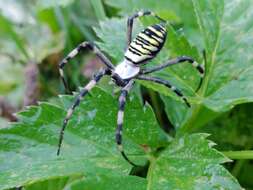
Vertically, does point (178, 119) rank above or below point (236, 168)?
above

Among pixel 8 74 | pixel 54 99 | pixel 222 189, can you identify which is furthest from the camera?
pixel 8 74

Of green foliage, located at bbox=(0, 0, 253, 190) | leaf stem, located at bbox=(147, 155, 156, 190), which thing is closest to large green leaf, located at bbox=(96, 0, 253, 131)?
green foliage, located at bbox=(0, 0, 253, 190)

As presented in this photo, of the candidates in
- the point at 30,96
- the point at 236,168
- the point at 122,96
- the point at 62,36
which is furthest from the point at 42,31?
the point at 236,168

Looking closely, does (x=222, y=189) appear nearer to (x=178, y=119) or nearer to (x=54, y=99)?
(x=178, y=119)

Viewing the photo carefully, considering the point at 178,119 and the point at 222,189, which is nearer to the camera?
the point at 222,189

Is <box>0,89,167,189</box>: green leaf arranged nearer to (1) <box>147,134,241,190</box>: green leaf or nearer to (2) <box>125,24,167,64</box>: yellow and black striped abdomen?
(1) <box>147,134,241,190</box>: green leaf

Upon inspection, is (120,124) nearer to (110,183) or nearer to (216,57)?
(110,183)
